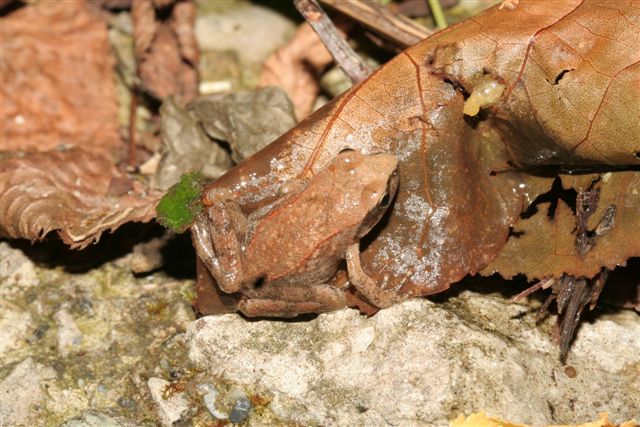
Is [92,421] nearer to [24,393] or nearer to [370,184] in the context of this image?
[24,393]

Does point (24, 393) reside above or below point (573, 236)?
below

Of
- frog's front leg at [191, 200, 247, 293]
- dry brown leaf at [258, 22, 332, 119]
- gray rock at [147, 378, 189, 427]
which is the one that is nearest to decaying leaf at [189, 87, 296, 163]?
dry brown leaf at [258, 22, 332, 119]

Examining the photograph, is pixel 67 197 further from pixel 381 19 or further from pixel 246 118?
pixel 381 19

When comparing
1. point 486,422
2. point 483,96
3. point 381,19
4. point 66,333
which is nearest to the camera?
point 486,422

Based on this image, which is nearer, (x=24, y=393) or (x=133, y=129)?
(x=24, y=393)

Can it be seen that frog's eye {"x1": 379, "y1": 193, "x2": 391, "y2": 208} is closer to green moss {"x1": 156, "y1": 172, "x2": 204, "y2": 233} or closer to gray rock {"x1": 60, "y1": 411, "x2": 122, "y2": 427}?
green moss {"x1": 156, "y1": 172, "x2": 204, "y2": 233}

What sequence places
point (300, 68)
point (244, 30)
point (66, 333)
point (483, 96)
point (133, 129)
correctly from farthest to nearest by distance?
1. point (244, 30)
2. point (133, 129)
3. point (300, 68)
4. point (66, 333)
5. point (483, 96)

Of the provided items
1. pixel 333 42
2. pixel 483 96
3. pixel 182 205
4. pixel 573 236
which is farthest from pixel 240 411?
pixel 333 42

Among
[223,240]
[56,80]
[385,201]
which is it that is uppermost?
[385,201]
